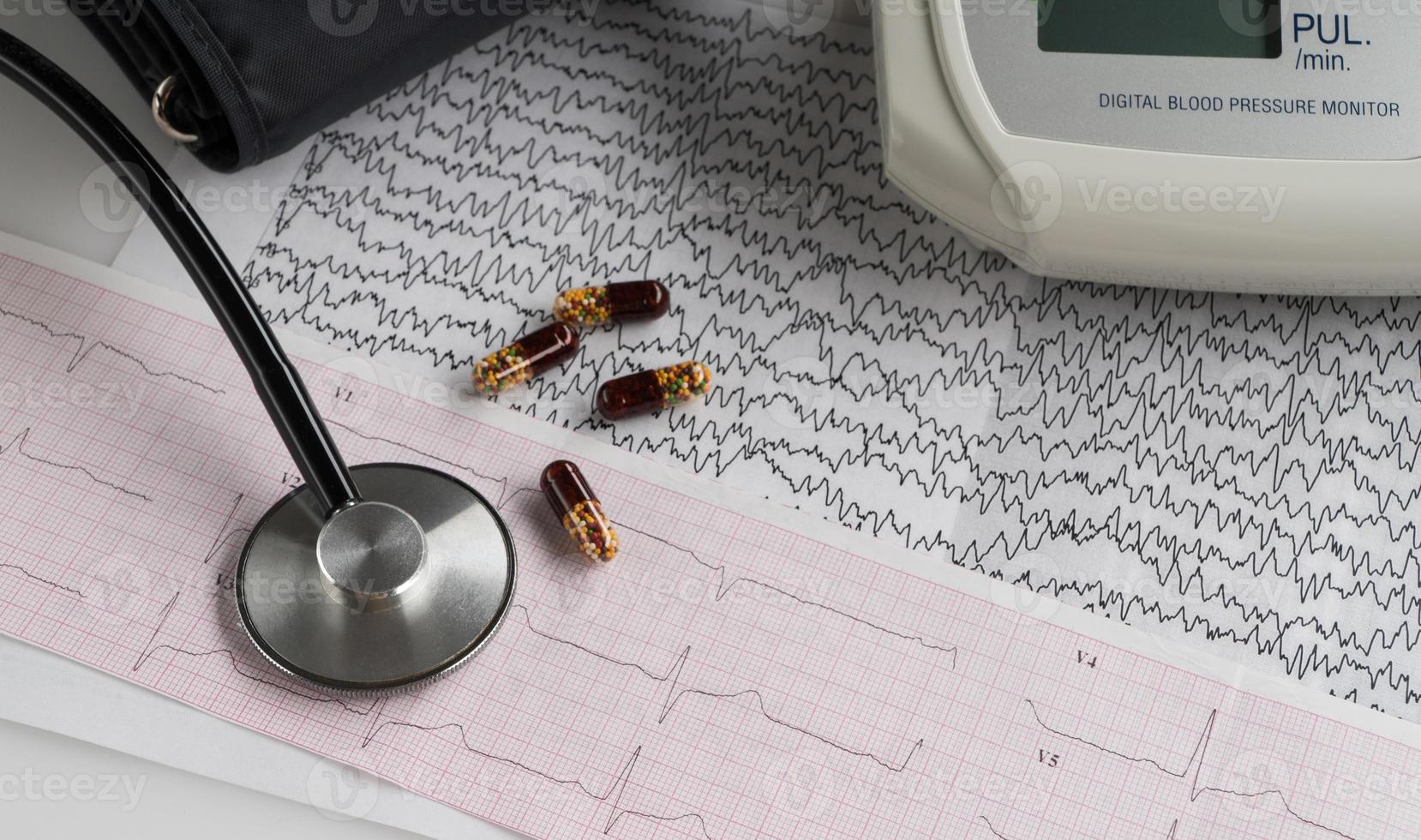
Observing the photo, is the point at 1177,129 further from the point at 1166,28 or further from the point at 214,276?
the point at 214,276

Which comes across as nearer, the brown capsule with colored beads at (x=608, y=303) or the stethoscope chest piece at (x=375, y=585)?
the stethoscope chest piece at (x=375, y=585)

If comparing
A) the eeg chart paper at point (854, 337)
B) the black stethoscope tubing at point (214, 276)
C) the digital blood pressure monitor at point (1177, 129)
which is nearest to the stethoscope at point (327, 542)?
the black stethoscope tubing at point (214, 276)

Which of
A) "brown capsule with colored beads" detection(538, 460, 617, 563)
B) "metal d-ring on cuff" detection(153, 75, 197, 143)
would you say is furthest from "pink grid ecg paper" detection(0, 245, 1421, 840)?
"metal d-ring on cuff" detection(153, 75, 197, 143)

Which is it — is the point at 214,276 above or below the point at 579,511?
above

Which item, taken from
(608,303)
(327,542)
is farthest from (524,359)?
(327,542)

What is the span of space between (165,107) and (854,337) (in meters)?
0.42

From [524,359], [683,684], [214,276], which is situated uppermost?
[214,276]

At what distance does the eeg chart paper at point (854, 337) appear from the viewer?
66 centimetres

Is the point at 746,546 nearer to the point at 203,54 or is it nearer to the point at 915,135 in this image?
the point at 915,135

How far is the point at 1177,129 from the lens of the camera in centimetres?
63

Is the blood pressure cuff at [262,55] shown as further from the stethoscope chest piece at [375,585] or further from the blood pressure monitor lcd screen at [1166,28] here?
A: the blood pressure monitor lcd screen at [1166,28]

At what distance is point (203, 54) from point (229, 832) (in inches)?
16.0

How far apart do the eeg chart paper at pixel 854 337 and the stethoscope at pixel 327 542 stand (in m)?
0.11

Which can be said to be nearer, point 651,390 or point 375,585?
point 375,585
